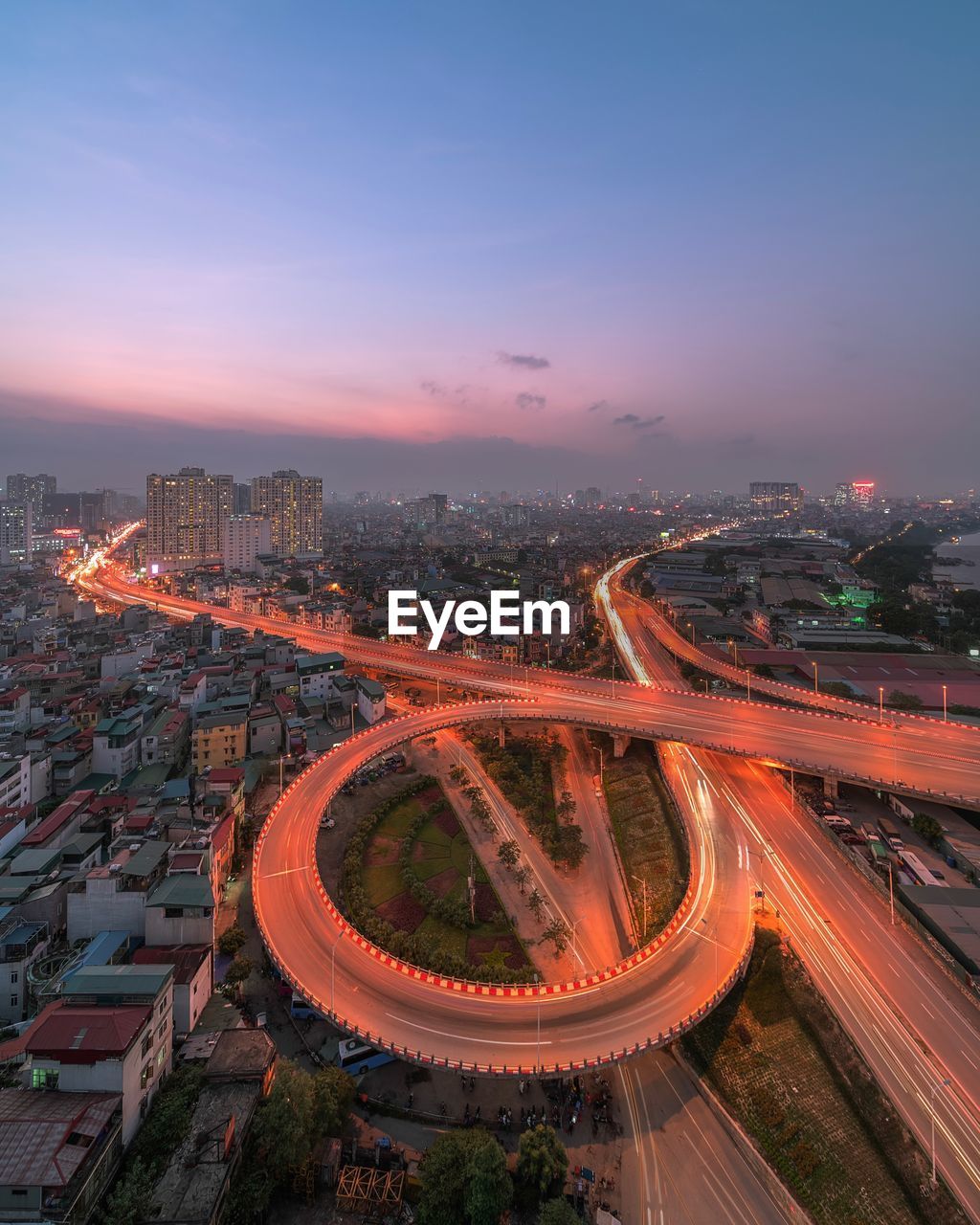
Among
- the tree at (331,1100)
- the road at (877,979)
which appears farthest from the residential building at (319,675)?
the tree at (331,1100)

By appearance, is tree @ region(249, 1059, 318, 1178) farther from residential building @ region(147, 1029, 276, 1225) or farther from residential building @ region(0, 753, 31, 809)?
residential building @ region(0, 753, 31, 809)

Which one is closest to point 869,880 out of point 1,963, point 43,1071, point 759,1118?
point 759,1118

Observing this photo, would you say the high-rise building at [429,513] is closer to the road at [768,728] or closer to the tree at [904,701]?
the road at [768,728]

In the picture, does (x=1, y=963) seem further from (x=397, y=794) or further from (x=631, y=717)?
(x=631, y=717)

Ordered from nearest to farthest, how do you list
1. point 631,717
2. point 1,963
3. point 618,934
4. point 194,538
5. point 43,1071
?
point 43,1071, point 1,963, point 618,934, point 631,717, point 194,538

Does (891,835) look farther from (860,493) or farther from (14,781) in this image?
(860,493)

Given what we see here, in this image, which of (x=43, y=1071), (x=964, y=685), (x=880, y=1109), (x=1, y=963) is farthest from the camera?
(x=964, y=685)

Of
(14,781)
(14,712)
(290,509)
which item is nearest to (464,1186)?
(14,781)
